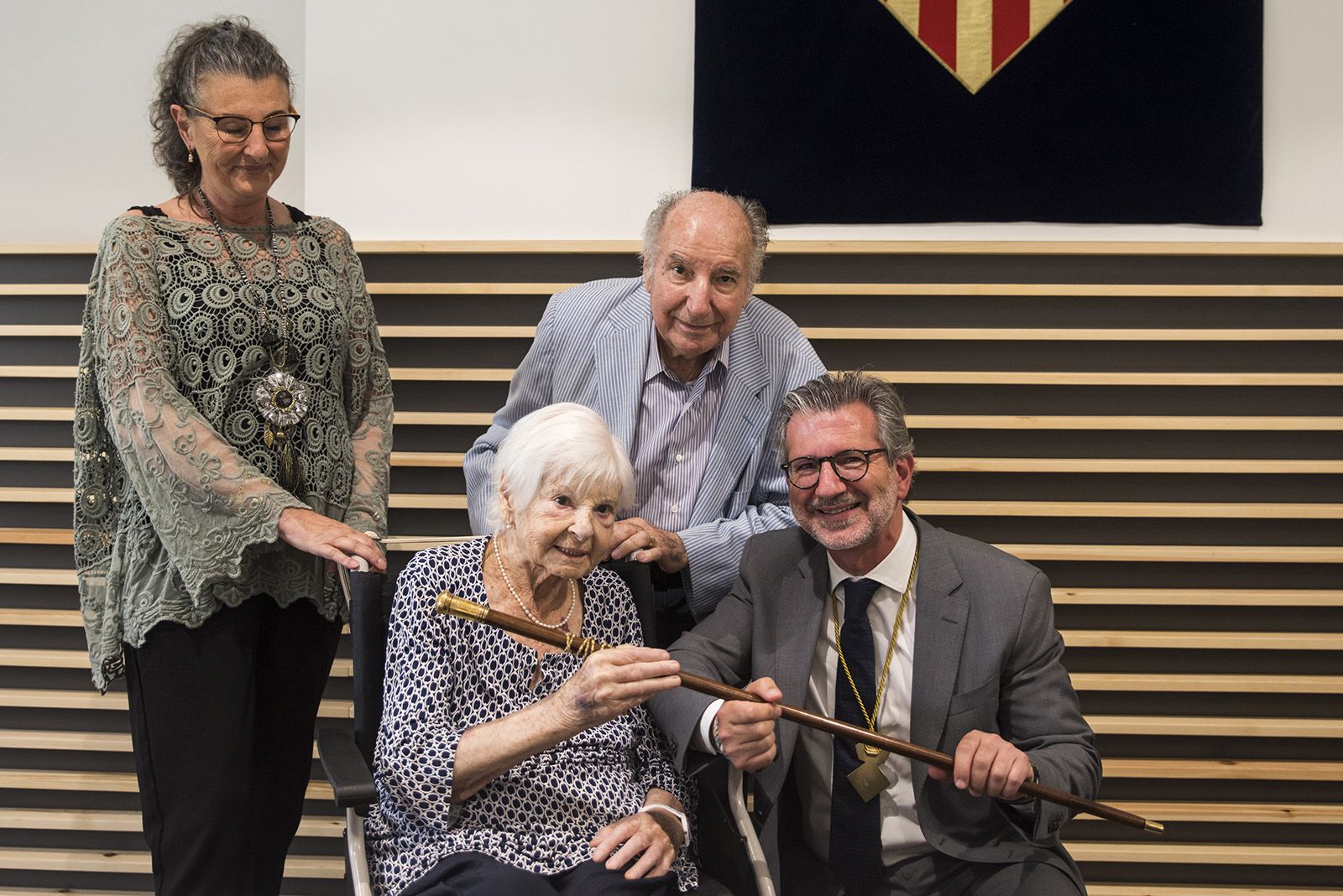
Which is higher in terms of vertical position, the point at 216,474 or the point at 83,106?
the point at 83,106

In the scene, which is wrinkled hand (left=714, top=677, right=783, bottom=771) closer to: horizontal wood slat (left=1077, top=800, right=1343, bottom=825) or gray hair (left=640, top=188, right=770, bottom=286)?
gray hair (left=640, top=188, right=770, bottom=286)

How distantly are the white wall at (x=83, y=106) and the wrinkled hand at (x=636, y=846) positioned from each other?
9.22ft

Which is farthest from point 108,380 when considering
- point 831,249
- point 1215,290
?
point 1215,290

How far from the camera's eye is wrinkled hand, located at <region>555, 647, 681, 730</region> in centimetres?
196

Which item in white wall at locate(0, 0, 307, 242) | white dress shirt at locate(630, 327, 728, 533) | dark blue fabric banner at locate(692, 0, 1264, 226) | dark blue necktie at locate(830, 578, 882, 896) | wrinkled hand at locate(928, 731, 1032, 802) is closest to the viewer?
wrinkled hand at locate(928, 731, 1032, 802)

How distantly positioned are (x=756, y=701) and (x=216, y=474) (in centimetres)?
110

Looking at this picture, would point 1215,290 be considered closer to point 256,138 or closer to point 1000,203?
point 1000,203

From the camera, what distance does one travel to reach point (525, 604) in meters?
2.28

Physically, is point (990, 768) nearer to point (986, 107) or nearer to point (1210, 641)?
point (1210, 641)

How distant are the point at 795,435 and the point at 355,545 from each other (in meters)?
0.87

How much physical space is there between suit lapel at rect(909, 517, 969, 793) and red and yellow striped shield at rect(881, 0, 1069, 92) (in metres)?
1.89

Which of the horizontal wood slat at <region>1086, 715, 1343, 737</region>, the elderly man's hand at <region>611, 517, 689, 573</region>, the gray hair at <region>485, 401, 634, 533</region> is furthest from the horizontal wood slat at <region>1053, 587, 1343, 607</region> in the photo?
the gray hair at <region>485, 401, 634, 533</region>

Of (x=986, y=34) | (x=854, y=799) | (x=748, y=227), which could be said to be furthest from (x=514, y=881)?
(x=986, y=34)

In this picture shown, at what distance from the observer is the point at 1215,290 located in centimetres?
365
